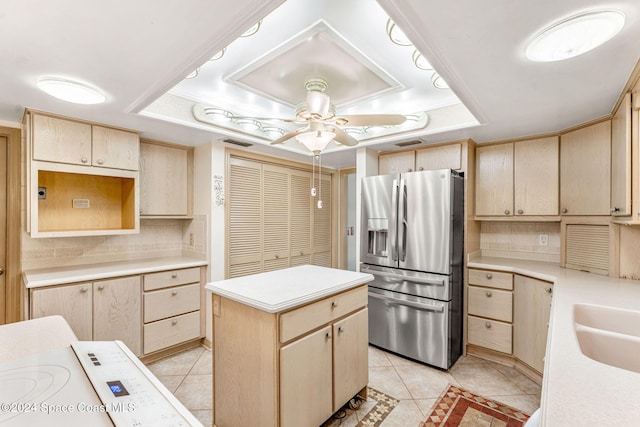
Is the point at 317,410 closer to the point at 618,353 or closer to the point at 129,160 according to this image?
the point at 618,353

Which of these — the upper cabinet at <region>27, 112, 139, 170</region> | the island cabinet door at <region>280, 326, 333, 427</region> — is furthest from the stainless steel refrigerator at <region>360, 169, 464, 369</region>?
the upper cabinet at <region>27, 112, 139, 170</region>

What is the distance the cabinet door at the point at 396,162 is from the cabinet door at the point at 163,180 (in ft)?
7.25

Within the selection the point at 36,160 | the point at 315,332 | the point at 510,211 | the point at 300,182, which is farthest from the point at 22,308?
the point at 510,211

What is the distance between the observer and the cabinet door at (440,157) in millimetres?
2930

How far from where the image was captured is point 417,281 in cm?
266

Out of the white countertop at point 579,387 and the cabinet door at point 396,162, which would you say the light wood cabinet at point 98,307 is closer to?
the cabinet door at point 396,162

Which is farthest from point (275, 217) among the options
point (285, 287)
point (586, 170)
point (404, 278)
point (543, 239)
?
point (586, 170)

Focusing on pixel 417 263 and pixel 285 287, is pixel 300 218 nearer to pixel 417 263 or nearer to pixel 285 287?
pixel 417 263

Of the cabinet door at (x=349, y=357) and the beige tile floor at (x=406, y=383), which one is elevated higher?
the cabinet door at (x=349, y=357)

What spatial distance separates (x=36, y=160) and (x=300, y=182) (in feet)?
8.63

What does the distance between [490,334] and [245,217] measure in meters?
2.73

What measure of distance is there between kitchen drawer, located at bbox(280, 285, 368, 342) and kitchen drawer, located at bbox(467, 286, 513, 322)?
4.42 ft

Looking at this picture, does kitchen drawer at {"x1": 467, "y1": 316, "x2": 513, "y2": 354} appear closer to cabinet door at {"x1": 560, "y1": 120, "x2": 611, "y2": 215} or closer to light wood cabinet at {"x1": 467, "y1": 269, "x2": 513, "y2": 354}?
light wood cabinet at {"x1": 467, "y1": 269, "x2": 513, "y2": 354}

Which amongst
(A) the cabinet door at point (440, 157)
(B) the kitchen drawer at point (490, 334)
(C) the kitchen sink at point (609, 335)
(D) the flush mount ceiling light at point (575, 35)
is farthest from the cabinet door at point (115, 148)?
(B) the kitchen drawer at point (490, 334)
